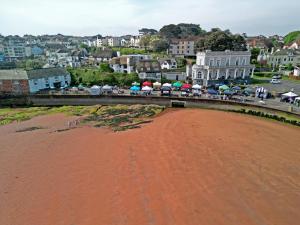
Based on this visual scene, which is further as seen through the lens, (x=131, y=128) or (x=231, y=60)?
(x=231, y=60)

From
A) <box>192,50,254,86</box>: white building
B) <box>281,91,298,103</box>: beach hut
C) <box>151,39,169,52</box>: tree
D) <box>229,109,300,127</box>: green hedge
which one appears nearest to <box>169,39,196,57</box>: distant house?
<box>151,39,169,52</box>: tree

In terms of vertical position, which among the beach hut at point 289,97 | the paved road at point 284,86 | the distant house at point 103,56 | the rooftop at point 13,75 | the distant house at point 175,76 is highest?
the distant house at point 103,56

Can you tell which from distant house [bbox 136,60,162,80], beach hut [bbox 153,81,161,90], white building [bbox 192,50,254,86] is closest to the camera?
beach hut [bbox 153,81,161,90]

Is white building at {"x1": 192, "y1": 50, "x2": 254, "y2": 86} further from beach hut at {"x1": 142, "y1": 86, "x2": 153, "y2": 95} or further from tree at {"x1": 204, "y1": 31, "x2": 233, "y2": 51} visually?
tree at {"x1": 204, "y1": 31, "x2": 233, "y2": 51}

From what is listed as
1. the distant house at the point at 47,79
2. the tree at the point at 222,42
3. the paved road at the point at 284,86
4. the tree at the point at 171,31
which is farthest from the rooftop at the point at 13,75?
the tree at the point at 171,31

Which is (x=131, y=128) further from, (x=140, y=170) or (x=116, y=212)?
(x=116, y=212)

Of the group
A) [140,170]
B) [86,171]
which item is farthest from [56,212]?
[140,170]

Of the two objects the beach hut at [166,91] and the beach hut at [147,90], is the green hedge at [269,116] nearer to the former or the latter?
the beach hut at [166,91]
